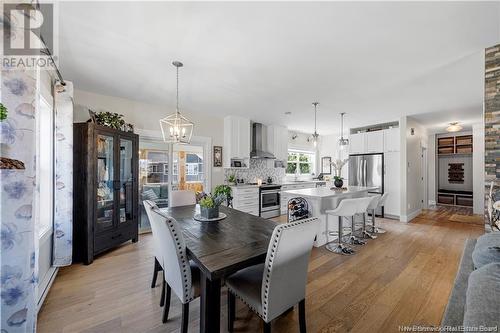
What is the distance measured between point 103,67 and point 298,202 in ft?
11.0

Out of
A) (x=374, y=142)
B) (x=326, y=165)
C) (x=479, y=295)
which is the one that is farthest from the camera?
(x=326, y=165)

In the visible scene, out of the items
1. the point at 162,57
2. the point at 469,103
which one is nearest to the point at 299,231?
the point at 162,57

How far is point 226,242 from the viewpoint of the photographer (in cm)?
160

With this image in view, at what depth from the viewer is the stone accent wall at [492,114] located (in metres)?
2.18

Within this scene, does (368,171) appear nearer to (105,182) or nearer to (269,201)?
(269,201)

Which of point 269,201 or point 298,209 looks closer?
point 298,209

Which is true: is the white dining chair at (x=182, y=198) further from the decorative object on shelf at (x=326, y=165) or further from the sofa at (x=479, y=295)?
the decorative object on shelf at (x=326, y=165)

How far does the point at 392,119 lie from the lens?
5.23m

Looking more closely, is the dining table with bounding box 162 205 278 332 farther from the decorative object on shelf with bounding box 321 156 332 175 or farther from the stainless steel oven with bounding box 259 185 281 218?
the decorative object on shelf with bounding box 321 156 332 175

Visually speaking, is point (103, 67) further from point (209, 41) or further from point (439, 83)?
point (439, 83)

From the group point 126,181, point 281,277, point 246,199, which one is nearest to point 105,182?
point 126,181

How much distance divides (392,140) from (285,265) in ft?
17.7

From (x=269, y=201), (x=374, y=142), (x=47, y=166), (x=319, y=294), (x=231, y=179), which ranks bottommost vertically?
(x=319, y=294)

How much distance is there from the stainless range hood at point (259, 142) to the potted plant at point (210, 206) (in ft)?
10.9
